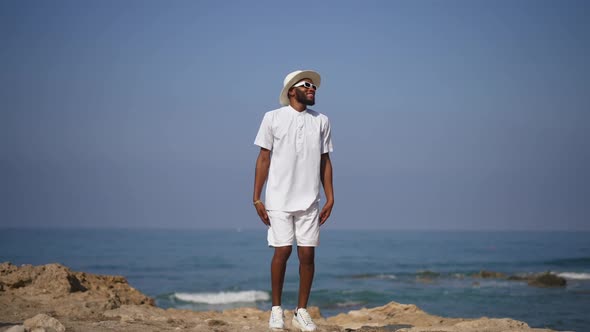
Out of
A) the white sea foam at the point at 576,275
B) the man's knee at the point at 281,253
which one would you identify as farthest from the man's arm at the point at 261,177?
the white sea foam at the point at 576,275

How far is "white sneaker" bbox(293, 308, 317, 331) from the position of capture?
5.27 metres

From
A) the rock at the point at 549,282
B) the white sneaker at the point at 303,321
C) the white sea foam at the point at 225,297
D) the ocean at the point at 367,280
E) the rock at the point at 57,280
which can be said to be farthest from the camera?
the rock at the point at 549,282

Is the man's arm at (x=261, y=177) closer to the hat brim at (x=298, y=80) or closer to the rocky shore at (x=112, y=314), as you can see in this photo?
the hat brim at (x=298, y=80)

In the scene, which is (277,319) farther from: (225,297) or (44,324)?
(225,297)

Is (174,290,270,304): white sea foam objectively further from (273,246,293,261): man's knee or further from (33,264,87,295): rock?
(273,246,293,261): man's knee

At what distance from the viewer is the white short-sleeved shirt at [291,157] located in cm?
518

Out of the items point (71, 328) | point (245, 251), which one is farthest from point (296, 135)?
point (245, 251)

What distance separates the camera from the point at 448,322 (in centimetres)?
725

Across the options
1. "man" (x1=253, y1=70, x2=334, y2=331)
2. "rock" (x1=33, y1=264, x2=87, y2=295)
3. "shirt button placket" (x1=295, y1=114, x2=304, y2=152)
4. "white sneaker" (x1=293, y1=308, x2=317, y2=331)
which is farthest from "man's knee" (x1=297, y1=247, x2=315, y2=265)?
"rock" (x1=33, y1=264, x2=87, y2=295)

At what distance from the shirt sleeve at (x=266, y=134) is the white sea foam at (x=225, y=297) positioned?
15217 millimetres

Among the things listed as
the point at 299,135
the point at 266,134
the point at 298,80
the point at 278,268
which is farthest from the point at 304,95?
the point at 278,268

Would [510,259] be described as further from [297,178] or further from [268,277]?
[297,178]

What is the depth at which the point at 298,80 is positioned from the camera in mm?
5395

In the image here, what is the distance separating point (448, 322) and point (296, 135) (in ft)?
10.9
